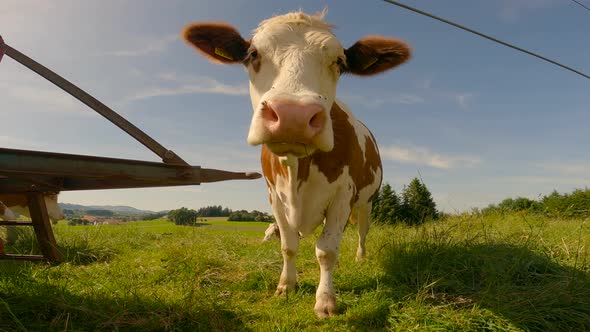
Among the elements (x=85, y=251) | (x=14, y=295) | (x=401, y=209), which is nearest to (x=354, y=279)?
(x=14, y=295)

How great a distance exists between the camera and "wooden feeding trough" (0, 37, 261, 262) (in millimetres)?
2275

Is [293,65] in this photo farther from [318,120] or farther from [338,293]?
[338,293]

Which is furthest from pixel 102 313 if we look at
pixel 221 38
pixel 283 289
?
pixel 221 38

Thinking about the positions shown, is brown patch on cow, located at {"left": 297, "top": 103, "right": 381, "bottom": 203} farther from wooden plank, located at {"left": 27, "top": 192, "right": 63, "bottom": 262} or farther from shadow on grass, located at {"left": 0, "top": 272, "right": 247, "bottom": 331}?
wooden plank, located at {"left": 27, "top": 192, "right": 63, "bottom": 262}

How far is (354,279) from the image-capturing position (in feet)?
13.5

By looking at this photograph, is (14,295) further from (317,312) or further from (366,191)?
(366,191)

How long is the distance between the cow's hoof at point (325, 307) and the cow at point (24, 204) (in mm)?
7497

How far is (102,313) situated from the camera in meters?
2.66

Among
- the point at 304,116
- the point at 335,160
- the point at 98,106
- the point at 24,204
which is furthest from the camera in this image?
the point at 24,204

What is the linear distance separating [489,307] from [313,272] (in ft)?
7.40

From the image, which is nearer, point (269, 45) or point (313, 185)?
point (269, 45)

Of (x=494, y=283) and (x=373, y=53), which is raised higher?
(x=373, y=53)

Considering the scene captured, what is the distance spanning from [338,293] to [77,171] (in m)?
2.61

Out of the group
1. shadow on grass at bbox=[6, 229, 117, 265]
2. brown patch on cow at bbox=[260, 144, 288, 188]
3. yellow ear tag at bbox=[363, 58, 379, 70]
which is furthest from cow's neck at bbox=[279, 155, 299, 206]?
shadow on grass at bbox=[6, 229, 117, 265]
